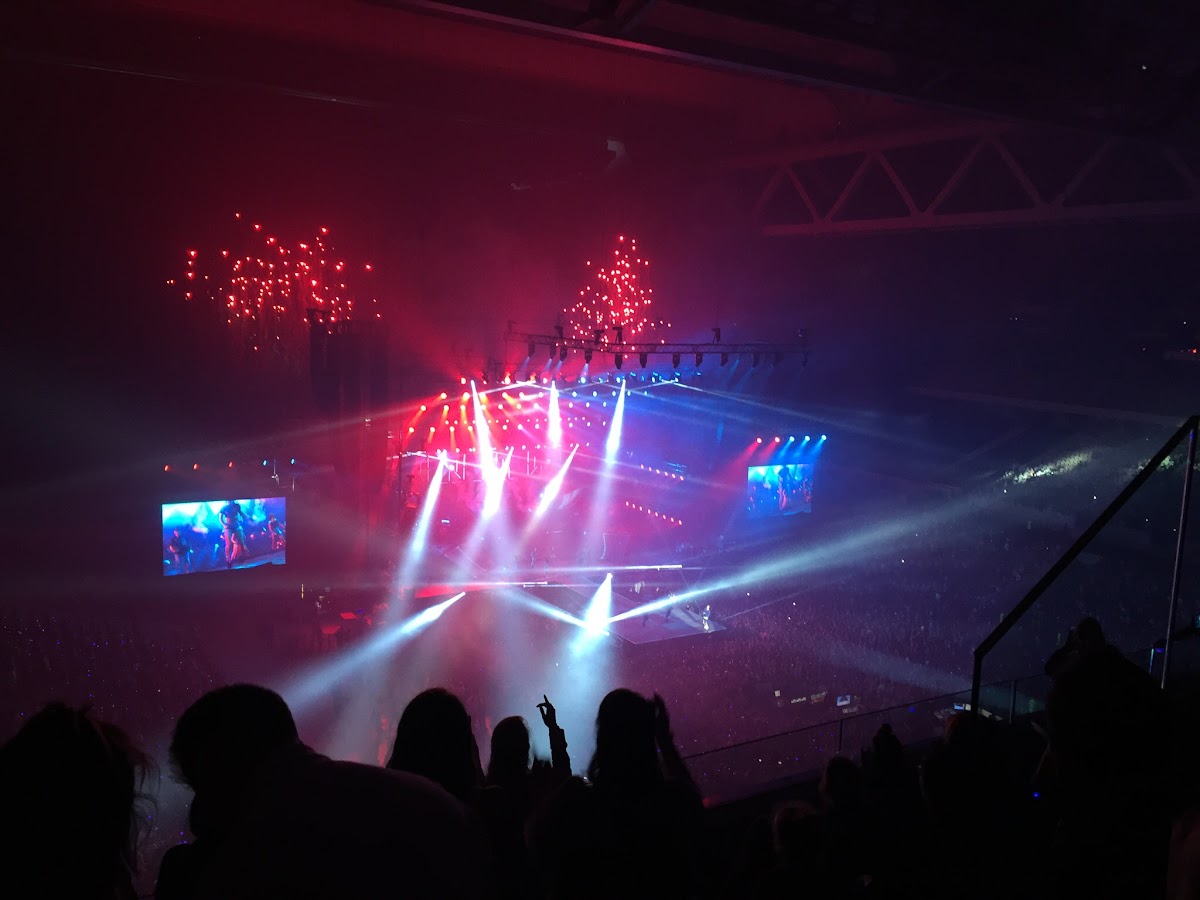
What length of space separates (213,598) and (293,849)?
9.18 meters

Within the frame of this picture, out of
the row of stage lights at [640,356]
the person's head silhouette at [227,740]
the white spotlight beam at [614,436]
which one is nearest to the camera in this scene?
the person's head silhouette at [227,740]

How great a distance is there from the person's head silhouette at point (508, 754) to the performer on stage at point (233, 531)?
7.60 m

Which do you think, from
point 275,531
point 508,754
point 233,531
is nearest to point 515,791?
point 508,754

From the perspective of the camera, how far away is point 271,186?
912cm

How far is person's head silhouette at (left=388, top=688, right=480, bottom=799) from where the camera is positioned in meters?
1.95

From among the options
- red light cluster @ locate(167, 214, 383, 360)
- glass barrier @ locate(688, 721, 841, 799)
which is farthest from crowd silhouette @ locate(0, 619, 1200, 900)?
red light cluster @ locate(167, 214, 383, 360)

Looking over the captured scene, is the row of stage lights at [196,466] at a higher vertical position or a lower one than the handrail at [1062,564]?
lower

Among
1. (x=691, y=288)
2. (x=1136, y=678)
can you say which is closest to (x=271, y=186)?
(x=691, y=288)

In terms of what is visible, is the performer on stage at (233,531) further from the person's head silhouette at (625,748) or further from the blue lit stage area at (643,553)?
the person's head silhouette at (625,748)

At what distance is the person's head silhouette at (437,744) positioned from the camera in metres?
1.95

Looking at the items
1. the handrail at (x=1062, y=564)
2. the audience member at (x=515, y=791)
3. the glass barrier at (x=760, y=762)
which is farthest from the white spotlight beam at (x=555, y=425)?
the audience member at (x=515, y=791)

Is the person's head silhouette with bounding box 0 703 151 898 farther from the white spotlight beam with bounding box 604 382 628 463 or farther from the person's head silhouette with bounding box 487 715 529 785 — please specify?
the white spotlight beam with bounding box 604 382 628 463

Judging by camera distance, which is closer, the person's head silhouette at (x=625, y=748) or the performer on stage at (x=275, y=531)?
the person's head silhouette at (x=625, y=748)

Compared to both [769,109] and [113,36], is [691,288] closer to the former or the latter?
[769,109]
